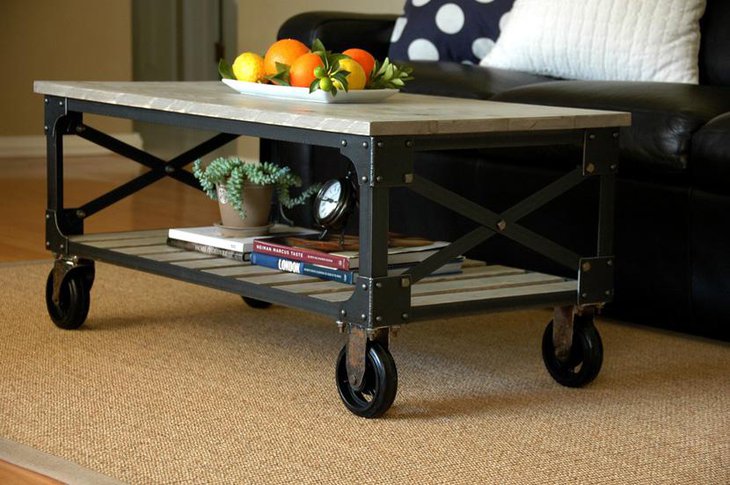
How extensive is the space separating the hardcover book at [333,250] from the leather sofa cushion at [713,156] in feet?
1.60

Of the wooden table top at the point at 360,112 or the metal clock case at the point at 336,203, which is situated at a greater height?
the wooden table top at the point at 360,112

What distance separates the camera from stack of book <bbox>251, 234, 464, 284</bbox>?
194 centimetres

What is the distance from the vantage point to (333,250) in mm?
2000

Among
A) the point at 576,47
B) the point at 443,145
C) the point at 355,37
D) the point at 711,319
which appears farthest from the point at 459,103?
the point at 355,37

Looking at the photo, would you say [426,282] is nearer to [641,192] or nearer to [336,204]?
[336,204]

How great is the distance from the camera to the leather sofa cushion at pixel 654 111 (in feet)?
7.25

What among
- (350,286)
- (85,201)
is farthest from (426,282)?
(85,201)

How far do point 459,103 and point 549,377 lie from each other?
1.52 ft

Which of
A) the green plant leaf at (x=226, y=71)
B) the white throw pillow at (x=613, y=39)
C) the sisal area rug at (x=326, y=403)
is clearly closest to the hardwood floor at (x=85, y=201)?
the sisal area rug at (x=326, y=403)

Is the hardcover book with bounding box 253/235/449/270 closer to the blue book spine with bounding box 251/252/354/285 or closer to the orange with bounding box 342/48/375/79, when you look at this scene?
the blue book spine with bounding box 251/252/354/285

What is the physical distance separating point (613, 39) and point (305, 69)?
102cm

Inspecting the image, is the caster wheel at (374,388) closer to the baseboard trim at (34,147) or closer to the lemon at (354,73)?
the lemon at (354,73)

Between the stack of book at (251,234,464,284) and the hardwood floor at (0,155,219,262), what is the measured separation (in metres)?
1.08

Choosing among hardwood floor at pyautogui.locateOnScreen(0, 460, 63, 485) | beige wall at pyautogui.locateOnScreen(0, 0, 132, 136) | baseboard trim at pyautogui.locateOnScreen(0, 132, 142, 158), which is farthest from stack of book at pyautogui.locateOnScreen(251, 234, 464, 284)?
beige wall at pyautogui.locateOnScreen(0, 0, 132, 136)
